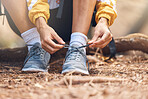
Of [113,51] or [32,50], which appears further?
[113,51]

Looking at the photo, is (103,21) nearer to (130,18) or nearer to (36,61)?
(36,61)

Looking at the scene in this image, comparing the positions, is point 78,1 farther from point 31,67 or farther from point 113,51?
point 113,51

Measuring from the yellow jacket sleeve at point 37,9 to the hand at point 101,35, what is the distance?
383 mm

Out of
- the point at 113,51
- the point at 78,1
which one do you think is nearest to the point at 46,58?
the point at 78,1

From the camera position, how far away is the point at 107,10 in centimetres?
126

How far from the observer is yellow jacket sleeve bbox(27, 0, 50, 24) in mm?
1172

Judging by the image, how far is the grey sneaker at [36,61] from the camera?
117 centimetres

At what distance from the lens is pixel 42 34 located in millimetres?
1109

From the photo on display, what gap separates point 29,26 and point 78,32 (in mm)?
401

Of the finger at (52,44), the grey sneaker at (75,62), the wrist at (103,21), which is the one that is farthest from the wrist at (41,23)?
the wrist at (103,21)

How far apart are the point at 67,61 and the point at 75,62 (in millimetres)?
67

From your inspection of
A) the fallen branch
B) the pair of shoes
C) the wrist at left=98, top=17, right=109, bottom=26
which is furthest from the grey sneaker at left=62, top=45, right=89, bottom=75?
the fallen branch

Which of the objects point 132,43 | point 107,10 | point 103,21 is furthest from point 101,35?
point 132,43

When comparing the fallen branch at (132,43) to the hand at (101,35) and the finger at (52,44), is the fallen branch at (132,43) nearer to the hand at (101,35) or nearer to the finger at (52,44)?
the hand at (101,35)
